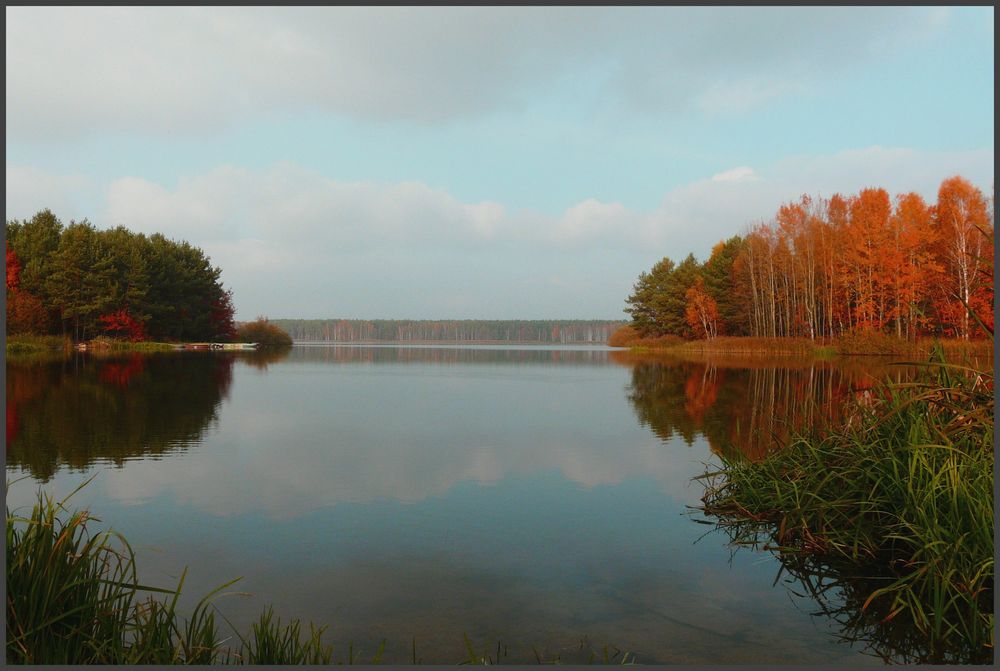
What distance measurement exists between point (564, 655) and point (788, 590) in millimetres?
2321

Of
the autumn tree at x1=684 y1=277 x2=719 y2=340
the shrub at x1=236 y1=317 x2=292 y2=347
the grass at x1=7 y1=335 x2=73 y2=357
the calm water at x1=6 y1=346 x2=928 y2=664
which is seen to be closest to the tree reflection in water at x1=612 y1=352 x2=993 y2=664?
the calm water at x1=6 y1=346 x2=928 y2=664

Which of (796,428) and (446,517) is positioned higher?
(796,428)

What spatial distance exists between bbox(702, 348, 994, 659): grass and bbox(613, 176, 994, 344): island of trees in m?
28.0

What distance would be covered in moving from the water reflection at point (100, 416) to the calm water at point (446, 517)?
3.1 inches

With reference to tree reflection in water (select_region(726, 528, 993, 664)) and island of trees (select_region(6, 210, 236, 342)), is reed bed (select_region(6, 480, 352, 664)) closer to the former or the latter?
tree reflection in water (select_region(726, 528, 993, 664))

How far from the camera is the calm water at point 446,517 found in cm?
475

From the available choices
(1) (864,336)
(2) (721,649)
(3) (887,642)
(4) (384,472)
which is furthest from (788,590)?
(1) (864,336)

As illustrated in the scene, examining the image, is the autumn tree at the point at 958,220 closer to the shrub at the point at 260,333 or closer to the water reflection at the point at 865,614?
the water reflection at the point at 865,614

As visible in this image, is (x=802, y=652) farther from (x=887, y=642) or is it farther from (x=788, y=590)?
(x=788, y=590)

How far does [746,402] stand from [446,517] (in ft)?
41.1

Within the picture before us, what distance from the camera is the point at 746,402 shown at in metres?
17.7

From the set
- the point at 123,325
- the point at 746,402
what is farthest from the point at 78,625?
the point at 123,325

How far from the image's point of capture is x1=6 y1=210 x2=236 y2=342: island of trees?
46.7m

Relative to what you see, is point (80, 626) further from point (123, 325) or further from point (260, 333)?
point (260, 333)
